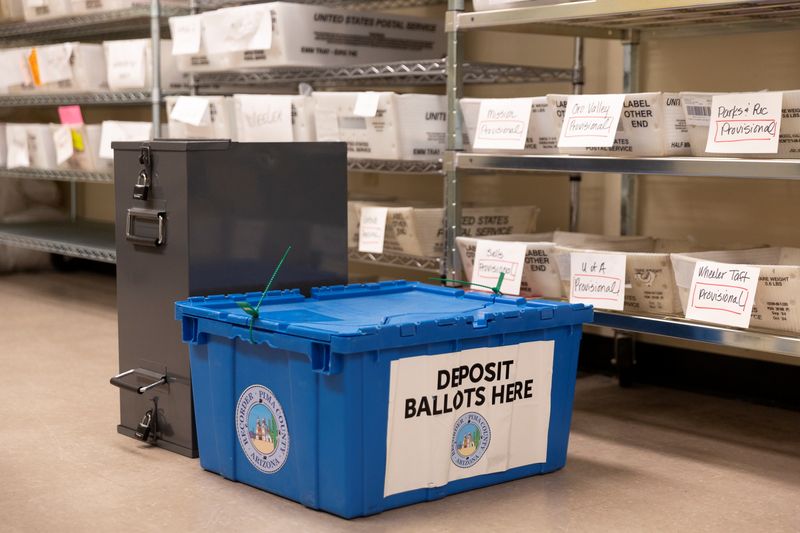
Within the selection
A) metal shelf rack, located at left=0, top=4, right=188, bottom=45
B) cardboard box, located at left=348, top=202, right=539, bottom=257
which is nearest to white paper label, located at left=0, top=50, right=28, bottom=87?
metal shelf rack, located at left=0, top=4, right=188, bottom=45

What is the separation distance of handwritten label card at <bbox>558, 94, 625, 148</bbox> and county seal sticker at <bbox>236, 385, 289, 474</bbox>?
1.13 meters

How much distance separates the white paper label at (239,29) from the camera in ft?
12.7

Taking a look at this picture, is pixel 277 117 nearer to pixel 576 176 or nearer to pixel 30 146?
pixel 576 176

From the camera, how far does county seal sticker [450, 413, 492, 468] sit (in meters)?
2.45

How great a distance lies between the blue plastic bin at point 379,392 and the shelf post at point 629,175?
3.84ft

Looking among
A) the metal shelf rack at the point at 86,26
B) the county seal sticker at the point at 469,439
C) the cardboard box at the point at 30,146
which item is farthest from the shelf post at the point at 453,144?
the cardboard box at the point at 30,146

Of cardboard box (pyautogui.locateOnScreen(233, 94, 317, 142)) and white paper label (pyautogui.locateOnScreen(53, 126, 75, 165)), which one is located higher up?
cardboard box (pyautogui.locateOnScreen(233, 94, 317, 142))

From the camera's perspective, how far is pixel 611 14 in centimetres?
294

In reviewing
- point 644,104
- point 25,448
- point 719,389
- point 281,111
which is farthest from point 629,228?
point 25,448

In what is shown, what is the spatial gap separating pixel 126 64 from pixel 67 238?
1067 millimetres

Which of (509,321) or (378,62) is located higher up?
(378,62)

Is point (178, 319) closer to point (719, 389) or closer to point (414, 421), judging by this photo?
point (414, 421)

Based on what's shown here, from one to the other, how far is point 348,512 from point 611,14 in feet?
4.98

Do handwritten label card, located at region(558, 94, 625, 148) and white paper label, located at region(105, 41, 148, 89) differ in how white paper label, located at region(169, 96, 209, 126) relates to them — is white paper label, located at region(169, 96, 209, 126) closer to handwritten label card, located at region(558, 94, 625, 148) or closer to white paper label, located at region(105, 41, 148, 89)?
white paper label, located at region(105, 41, 148, 89)
